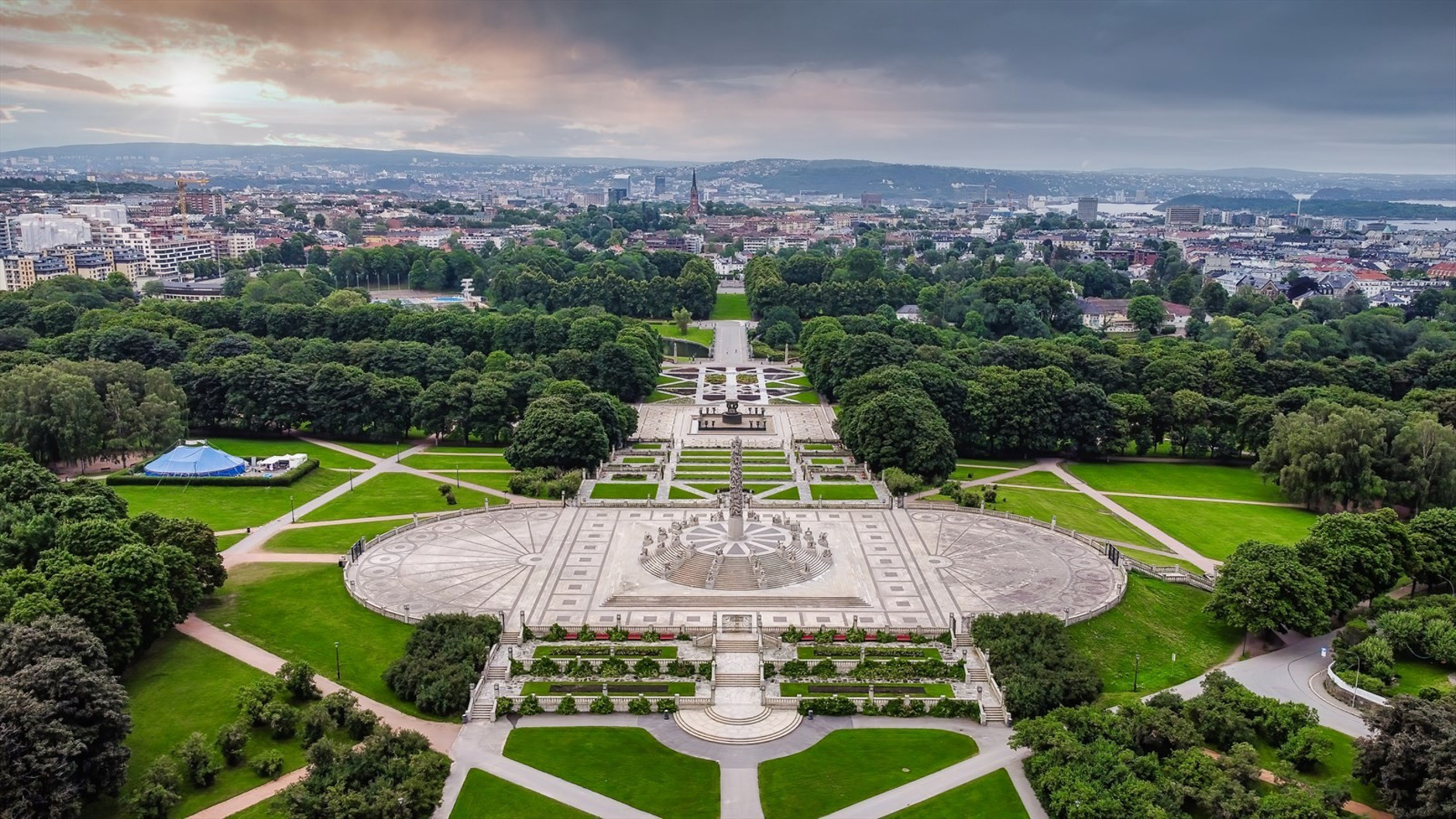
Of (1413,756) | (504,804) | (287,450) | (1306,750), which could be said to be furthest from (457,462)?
(1413,756)

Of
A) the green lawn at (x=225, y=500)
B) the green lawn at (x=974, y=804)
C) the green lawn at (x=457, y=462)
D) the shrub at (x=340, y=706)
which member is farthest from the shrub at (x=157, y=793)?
the green lawn at (x=457, y=462)

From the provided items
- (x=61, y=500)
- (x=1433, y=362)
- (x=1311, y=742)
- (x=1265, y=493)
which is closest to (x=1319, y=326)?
(x=1433, y=362)

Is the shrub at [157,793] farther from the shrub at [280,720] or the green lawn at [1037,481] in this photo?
the green lawn at [1037,481]

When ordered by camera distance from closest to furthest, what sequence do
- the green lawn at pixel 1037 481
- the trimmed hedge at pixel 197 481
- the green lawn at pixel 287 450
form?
the trimmed hedge at pixel 197 481 < the green lawn at pixel 1037 481 < the green lawn at pixel 287 450

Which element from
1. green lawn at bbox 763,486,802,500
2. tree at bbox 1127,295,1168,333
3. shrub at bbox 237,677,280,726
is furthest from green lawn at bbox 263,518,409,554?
tree at bbox 1127,295,1168,333

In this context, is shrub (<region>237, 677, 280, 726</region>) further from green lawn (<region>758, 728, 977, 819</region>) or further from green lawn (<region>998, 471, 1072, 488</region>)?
green lawn (<region>998, 471, 1072, 488</region>)
